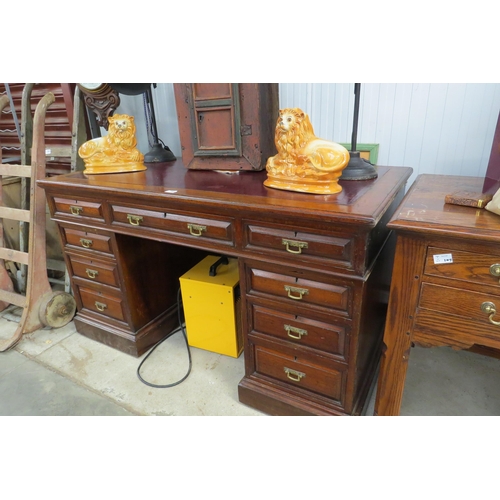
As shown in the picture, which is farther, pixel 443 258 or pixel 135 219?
pixel 135 219

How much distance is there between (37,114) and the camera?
185cm

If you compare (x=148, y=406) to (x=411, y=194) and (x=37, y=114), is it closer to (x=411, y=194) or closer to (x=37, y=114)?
(x=411, y=194)

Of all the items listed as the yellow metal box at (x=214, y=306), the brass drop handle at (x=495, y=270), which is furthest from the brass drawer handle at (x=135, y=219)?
the brass drop handle at (x=495, y=270)

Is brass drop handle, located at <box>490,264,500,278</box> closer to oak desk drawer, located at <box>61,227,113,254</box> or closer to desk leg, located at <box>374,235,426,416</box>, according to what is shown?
desk leg, located at <box>374,235,426,416</box>

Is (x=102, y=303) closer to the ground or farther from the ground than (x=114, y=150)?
closer to the ground

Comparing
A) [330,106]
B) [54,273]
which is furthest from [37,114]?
[330,106]

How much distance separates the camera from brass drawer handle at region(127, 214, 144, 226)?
144 centimetres

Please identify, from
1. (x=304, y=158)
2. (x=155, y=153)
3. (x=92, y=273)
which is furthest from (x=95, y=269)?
(x=304, y=158)

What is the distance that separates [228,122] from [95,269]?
101cm

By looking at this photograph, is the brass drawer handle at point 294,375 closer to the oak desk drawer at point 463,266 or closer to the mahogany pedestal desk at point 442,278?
the mahogany pedestal desk at point 442,278

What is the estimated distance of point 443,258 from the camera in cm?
96

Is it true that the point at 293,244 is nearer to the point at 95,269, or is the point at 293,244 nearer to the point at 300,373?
the point at 300,373

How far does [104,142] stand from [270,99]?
2.69 feet

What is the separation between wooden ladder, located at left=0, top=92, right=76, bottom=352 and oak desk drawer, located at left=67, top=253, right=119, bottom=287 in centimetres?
25
